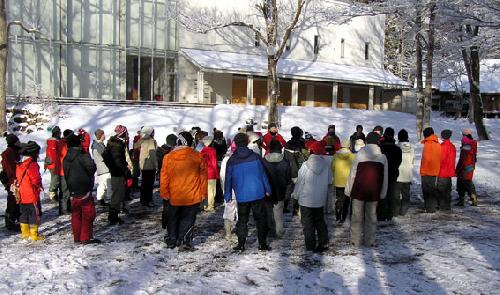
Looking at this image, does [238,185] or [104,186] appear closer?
[238,185]

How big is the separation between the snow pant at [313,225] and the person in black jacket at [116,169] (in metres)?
3.49

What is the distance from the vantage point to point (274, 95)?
24.1 metres

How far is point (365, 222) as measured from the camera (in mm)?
7430

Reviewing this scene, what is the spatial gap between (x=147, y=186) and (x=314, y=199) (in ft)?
15.7

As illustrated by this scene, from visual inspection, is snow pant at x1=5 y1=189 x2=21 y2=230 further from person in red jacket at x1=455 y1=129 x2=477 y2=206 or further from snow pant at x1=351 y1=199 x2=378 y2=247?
person in red jacket at x1=455 y1=129 x2=477 y2=206

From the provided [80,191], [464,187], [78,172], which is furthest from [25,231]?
[464,187]

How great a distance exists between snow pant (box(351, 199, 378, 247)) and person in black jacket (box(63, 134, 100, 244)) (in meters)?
3.95

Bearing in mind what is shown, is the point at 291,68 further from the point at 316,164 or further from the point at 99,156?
the point at 316,164

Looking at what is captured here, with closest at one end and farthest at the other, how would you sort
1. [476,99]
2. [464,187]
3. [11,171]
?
[11,171] < [464,187] < [476,99]

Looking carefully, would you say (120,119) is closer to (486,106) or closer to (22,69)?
(22,69)

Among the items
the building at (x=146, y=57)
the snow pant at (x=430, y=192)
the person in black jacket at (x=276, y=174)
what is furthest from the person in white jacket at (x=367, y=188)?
the building at (x=146, y=57)

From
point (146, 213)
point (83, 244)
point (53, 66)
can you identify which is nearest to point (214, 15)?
point (53, 66)

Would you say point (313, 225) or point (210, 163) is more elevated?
point (210, 163)

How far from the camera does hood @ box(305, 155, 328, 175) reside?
7108mm
